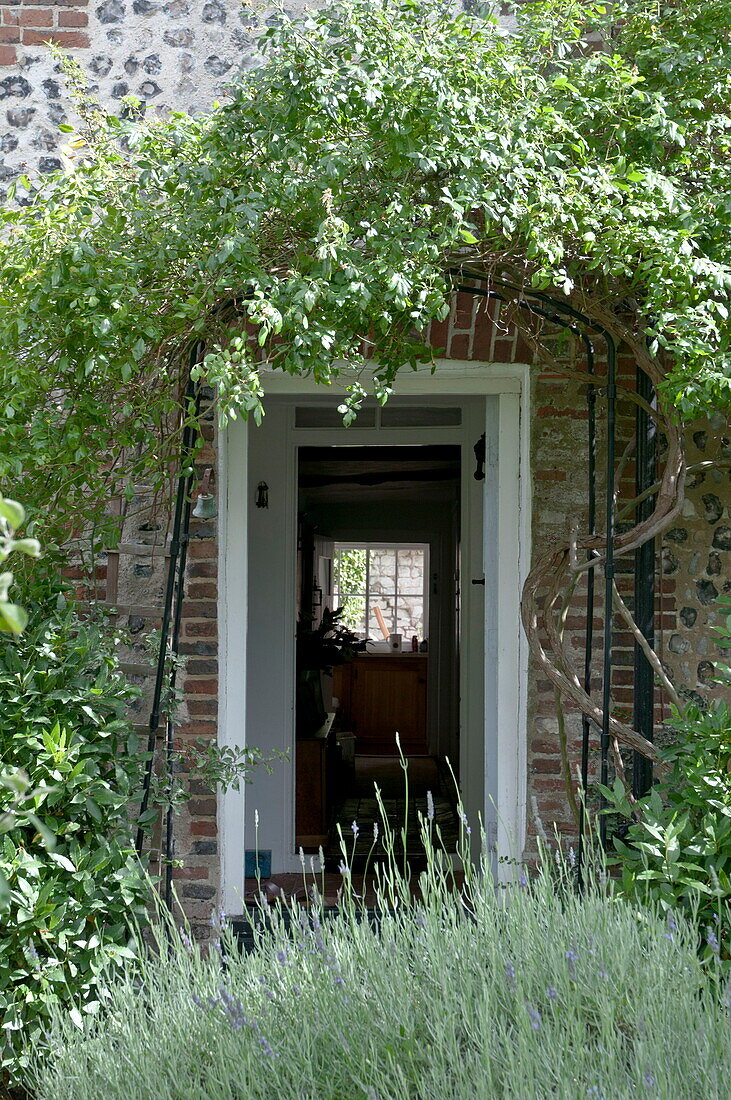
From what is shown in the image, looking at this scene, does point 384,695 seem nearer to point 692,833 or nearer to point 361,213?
point 692,833

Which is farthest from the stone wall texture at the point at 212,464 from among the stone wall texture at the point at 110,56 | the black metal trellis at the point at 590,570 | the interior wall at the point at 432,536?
the interior wall at the point at 432,536

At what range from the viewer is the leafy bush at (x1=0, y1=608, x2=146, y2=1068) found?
2670 millimetres

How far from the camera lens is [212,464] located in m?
3.93

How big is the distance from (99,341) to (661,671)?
1999mm

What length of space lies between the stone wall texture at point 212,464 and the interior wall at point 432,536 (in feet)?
20.2

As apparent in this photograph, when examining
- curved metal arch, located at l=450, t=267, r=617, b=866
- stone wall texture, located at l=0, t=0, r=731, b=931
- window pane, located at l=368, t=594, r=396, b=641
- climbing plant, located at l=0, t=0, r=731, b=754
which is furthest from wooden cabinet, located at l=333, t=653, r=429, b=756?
climbing plant, located at l=0, t=0, r=731, b=754

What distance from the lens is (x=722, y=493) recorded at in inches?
154

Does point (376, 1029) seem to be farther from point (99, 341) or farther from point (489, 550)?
point (489, 550)

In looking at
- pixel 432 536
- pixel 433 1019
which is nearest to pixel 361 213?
pixel 433 1019

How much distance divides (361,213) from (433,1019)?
204 cm

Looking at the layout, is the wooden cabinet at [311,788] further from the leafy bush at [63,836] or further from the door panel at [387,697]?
the door panel at [387,697]

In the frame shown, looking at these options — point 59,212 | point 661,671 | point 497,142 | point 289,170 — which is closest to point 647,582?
point 661,671

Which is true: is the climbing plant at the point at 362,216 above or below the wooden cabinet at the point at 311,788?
above

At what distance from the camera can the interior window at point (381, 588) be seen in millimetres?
11797
